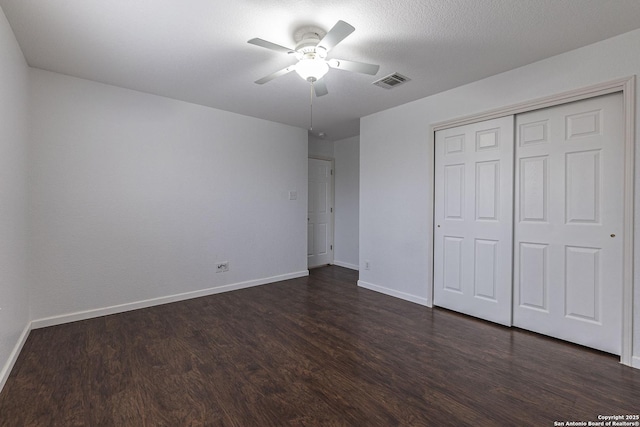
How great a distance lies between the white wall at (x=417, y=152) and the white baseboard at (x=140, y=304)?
163cm

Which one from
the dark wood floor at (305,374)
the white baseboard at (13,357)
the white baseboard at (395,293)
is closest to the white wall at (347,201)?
the white baseboard at (395,293)

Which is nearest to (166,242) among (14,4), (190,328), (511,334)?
(190,328)

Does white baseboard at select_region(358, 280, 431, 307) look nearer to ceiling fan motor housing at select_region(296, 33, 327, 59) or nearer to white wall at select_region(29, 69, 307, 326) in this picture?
white wall at select_region(29, 69, 307, 326)

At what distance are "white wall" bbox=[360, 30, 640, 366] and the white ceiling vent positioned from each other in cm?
64

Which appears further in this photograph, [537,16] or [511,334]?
[511,334]

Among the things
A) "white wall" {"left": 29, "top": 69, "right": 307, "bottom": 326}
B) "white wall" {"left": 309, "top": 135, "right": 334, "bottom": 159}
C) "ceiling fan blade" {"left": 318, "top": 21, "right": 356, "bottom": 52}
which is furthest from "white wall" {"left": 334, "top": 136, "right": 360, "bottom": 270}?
"ceiling fan blade" {"left": 318, "top": 21, "right": 356, "bottom": 52}

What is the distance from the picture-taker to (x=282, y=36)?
223 cm

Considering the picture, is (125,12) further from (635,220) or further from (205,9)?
(635,220)

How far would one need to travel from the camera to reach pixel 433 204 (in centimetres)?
349

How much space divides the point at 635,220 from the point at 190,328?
12.7 ft

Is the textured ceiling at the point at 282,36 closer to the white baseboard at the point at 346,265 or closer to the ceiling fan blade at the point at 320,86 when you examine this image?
the ceiling fan blade at the point at 320,86

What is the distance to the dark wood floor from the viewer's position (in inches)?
65.9

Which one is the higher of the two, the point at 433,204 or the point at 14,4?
the point at 14,4

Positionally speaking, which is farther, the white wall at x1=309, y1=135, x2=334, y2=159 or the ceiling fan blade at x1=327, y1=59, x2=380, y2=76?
the white wall at x1=309, y1=135, x2=334, y2=159
